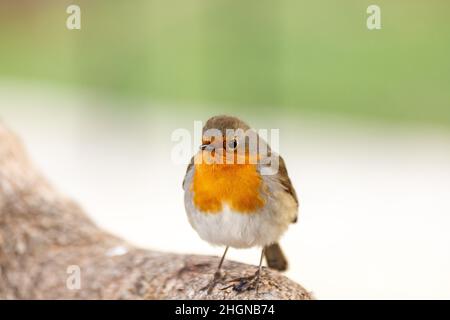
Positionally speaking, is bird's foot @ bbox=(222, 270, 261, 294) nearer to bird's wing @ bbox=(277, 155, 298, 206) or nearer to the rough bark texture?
the rough bark texture

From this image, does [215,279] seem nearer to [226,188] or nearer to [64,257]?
[226,188]

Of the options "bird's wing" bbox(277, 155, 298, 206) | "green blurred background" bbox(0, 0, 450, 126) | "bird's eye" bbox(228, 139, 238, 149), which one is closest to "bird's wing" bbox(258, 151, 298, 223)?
"bird's wing" bbox(277, 155, 298, 206)

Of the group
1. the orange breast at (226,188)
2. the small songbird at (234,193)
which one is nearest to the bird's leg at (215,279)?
the small songbird at (234,193)

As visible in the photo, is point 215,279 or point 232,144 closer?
point 232,144

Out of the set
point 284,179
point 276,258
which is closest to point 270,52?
point 276,258

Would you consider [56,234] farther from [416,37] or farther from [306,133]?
[416,37]

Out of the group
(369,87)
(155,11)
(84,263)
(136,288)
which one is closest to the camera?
(136,288)
